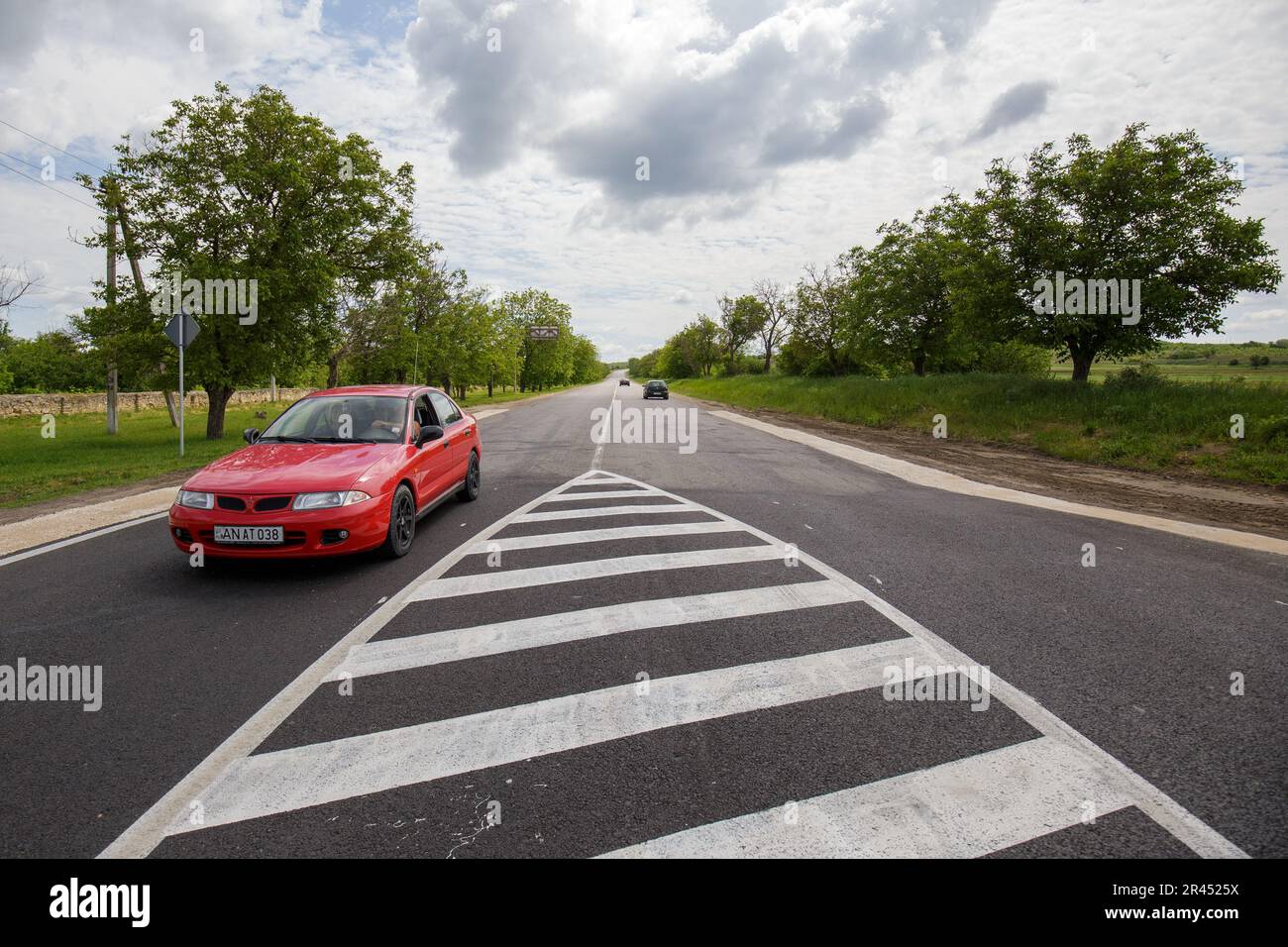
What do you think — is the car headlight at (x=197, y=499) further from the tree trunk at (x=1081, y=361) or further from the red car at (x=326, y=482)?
the tree trunk at (x=1081, y=361)

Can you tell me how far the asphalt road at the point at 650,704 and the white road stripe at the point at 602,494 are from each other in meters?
2.66

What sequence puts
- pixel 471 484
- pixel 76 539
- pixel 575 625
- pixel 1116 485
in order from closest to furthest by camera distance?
pixel 575 625
pixel 76 539
pixel 471 484
pixel 1116 485

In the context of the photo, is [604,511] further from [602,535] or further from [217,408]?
[217,408]

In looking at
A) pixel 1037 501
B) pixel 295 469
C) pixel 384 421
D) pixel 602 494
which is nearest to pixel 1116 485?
pixel 1037 501

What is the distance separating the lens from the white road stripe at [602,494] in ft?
30.5

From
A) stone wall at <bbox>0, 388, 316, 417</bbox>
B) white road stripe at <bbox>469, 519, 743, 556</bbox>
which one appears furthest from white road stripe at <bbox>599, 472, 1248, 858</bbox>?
stone wall at <bbox>0, 388, 316, 417</bbox>

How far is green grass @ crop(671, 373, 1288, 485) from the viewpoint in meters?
12.6

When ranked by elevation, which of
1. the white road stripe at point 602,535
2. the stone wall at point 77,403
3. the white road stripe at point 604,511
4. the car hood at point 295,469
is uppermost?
the stone wall at point 77,403

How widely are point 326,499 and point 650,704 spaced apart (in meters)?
3.67

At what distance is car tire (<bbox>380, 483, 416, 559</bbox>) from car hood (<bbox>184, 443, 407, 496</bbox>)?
13.5 inches

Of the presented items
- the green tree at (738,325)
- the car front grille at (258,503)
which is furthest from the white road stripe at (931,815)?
the green tree at (738,325)

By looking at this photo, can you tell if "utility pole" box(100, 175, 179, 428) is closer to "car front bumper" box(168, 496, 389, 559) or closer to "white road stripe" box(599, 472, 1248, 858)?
"car front bumper" box(168, 496, 389, 559)

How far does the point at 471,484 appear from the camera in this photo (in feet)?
30.1
